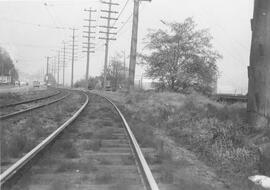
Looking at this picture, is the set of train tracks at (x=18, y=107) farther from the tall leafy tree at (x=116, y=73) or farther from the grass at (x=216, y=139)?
the tall leafy tree at (x=116, y=73)

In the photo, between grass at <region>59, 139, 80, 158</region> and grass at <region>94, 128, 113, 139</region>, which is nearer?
grass at <region>59, 139, 80, 158</region>

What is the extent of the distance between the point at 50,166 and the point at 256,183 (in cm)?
370

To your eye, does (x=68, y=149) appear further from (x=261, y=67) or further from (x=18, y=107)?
(x=18, y=107)

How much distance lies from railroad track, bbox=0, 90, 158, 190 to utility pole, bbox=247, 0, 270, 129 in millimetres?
3387

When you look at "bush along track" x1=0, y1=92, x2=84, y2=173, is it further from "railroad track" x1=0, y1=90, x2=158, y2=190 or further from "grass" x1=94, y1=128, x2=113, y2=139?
"grass" x1=94, y1=128, x2=113, y2=139

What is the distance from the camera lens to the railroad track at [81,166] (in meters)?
6.16

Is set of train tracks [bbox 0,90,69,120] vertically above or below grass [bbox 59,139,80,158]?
below

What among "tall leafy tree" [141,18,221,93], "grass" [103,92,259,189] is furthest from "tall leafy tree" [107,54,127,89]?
"grass" [103,92,259,189]

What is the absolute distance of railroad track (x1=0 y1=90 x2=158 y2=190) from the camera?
616 centimetres

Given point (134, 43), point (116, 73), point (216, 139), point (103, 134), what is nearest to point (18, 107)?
point (103, 134)

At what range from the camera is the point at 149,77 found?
42.2m

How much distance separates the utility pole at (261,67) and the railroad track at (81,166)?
3387 millimetres

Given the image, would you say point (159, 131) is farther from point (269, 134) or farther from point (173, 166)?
point (173, 166)

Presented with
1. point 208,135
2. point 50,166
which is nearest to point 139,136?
point 208,135
